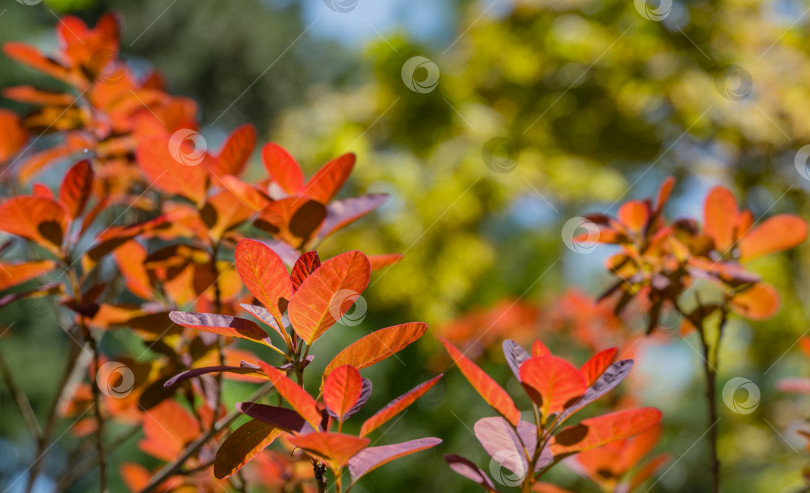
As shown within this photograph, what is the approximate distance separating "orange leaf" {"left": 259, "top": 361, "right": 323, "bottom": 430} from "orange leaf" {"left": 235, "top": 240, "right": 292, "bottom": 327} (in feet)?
0.26

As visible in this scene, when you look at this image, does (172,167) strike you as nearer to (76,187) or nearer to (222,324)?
(76,187)

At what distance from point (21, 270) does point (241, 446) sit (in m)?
0.40

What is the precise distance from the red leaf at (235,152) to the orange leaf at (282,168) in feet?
0.20

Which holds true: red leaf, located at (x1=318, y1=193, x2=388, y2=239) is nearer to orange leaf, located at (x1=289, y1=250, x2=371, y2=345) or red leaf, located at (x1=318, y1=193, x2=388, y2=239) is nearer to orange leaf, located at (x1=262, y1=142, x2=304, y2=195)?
orange leaf, located at (x1=262, y1=142, x2=304, y2=195)

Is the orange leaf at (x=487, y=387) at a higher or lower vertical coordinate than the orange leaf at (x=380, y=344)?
lower

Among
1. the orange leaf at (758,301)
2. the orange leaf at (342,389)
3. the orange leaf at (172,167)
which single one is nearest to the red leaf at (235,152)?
the orange leaf at (172,167)

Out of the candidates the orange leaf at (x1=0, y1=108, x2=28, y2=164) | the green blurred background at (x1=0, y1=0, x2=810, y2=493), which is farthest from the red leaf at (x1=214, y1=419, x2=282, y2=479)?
the green blurred background at (x1=0, y1=0, x2=810, y2=493)

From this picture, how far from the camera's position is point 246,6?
35.0ft

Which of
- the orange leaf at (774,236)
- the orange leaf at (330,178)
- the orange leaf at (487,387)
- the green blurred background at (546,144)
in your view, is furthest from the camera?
the green blurred background at (546,144)

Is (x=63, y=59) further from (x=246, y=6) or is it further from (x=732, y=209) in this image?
(x=246, y=6)

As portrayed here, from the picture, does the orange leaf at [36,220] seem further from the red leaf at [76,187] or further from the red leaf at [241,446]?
the red leaf at [241,446]

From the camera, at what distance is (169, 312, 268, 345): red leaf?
415 millimetres

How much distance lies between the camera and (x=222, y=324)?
0.43 meters

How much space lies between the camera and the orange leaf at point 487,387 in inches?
18.2
